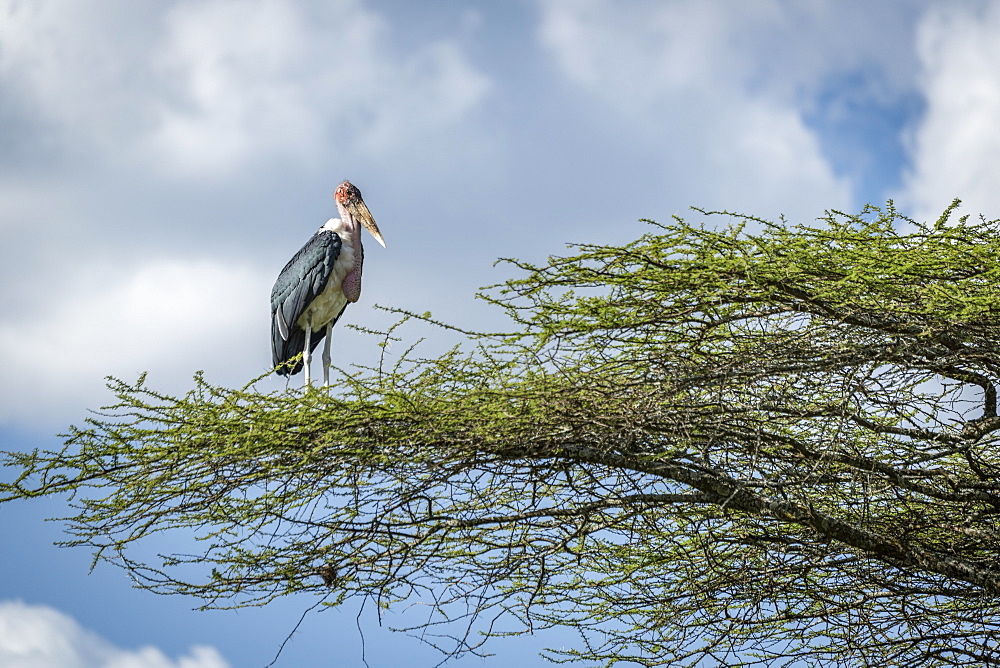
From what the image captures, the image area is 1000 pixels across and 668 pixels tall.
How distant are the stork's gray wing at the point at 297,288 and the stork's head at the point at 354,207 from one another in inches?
22.9

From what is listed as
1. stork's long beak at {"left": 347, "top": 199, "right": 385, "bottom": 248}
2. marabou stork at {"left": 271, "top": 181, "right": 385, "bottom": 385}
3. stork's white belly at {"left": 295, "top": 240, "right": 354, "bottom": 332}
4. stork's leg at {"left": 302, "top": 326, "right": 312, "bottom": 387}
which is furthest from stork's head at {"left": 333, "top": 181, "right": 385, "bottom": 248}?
stork's leg at {"left": 302, "top": 326, "right": 312, "bottom": 387}

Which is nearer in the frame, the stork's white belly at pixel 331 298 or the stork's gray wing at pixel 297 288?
the stork's gray wing at pixel 297 288

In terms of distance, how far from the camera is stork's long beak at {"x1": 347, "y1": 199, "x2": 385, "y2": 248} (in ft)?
28.5

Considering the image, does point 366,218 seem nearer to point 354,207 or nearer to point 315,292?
point 354,207

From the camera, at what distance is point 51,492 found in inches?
195

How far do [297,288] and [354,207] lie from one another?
1137mm

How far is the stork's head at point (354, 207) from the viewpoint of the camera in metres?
8.70

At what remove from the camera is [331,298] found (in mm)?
8109

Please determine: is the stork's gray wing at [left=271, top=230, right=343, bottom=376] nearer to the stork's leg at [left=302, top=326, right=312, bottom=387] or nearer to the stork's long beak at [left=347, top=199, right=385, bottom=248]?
the stork's leg at [left=302, top=326, right=312, bottom=387]

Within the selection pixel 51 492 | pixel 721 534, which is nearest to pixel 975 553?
pixel 721 534

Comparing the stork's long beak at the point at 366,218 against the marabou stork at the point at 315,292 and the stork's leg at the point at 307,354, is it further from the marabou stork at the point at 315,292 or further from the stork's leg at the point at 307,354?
the stork's leg at the point at 307,354

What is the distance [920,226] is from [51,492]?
159 inches

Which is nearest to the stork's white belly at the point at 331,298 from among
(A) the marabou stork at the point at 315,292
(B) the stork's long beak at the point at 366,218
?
(A) the marabou stork at the point at 315,292

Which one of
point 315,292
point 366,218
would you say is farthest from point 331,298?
point 366,218
